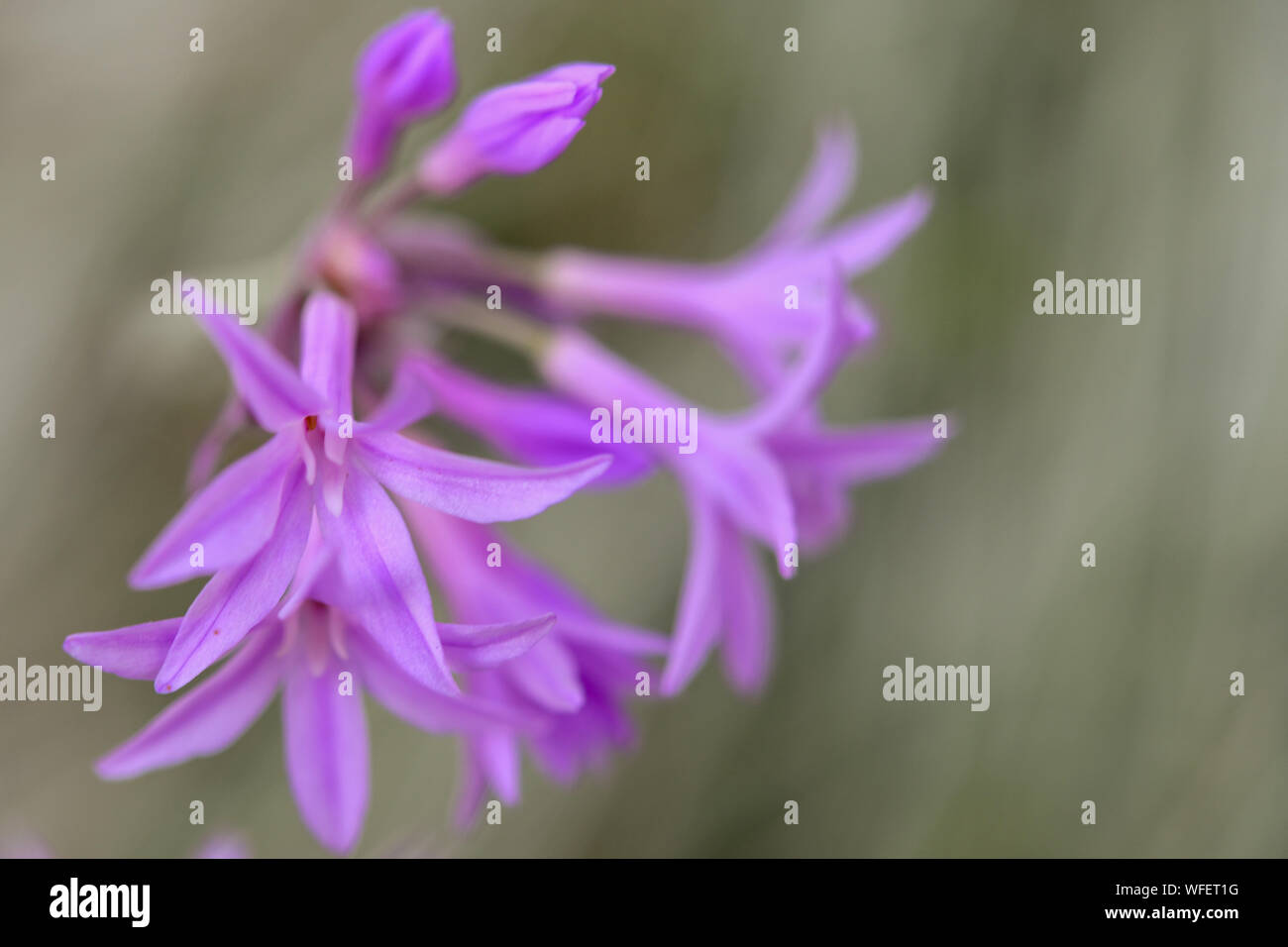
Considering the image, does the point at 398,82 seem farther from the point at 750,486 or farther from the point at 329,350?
the point at 750,486

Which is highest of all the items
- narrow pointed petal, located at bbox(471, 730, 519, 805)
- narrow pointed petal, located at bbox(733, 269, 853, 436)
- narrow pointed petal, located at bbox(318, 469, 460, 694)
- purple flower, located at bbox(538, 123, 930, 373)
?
purple flower, located at bbox(538, 123, 930, 373)

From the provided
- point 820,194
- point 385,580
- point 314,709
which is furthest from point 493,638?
point 820,194

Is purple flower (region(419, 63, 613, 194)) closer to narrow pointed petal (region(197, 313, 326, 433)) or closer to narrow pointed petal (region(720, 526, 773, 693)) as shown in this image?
narrow pointed petal (region(197, 313, 326, 433))

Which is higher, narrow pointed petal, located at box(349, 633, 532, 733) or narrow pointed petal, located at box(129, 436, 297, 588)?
narrow pointed petal, located at box(129, 436, 297, 588)

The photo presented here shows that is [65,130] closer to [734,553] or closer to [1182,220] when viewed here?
[734,553]

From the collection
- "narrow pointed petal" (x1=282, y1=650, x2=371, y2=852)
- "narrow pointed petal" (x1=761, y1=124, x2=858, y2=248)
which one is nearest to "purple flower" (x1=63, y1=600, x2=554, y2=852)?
"narrow pointed petal" (x1=282, y1=650, x2=371, y2=852)
